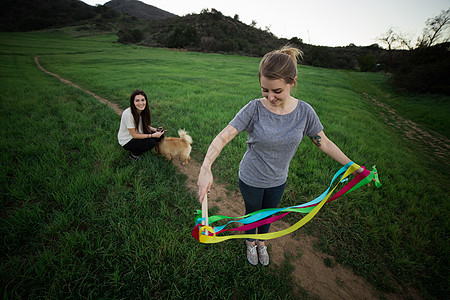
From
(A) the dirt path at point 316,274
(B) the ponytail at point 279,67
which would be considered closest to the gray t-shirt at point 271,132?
(B) the ponytail at point 279,67

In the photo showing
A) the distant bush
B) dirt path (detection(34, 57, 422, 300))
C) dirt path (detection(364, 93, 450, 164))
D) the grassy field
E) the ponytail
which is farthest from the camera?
the distant bush

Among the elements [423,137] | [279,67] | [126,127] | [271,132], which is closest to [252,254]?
[271,132]

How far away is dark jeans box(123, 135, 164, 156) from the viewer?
343 centimetres

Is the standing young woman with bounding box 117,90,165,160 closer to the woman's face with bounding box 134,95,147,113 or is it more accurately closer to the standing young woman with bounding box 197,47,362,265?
the woman's face with bounding box 134,95,147,113

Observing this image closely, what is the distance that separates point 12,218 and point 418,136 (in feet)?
37.0

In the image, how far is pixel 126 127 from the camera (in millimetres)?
3412

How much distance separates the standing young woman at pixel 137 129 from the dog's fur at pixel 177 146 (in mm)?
234

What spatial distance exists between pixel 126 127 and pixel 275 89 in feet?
10.5

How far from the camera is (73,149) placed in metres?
3.67

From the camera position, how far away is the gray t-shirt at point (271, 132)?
1.43 meters

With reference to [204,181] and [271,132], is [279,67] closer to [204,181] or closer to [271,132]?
[271,132]

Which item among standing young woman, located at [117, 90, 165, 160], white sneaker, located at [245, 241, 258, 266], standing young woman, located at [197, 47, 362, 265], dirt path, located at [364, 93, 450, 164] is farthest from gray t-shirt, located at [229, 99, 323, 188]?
dirt path, located at [364, 93, 450, 164]

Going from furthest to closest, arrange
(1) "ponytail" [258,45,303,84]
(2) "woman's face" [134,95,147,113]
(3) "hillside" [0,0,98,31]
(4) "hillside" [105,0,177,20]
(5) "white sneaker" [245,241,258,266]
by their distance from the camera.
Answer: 1. (4) "hillside" [105,0,177,20]
2. (3) "hillside" [0,0,98,31]
3. (2) "woman's face" [134,95,147,113]
4. (5) "white sneaker" [245,241,258,266]
5. (1) "ponytail" [258,45,303,84]

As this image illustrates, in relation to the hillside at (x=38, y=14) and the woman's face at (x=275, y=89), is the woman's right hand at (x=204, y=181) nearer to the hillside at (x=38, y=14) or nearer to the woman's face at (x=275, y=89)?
the woman's face at (x=275, y=89)
